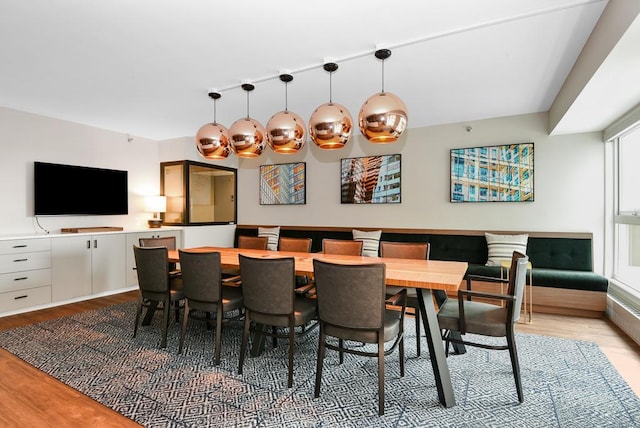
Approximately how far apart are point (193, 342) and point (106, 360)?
26.3 inches

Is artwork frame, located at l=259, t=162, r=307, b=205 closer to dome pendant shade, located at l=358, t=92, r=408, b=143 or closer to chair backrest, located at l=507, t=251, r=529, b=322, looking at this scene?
dome pendant shade, located at l=358, t=92, r=408, b=143

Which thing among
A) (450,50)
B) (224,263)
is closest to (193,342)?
(224,263)

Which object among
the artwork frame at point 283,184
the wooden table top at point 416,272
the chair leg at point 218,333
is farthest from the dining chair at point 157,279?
the artwork frame at point 283,184

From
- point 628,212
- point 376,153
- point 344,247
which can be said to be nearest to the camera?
point 344,247

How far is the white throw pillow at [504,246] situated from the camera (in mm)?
4219

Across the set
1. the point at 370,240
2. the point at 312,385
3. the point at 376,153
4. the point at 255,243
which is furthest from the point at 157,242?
the point at 376,153

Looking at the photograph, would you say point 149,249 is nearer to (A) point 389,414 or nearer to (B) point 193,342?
(B) point 193,342

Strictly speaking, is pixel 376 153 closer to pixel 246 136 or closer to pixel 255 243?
pixel 255 243

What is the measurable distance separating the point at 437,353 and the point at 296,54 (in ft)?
8.04

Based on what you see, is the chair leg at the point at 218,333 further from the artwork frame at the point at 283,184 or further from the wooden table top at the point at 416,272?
the artwork frame at the point at 283,184

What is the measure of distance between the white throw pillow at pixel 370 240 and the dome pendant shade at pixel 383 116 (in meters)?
2.84

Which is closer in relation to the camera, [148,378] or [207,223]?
[148,378]

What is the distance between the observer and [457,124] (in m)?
4.80

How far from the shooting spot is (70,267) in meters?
Answer: 4.34
